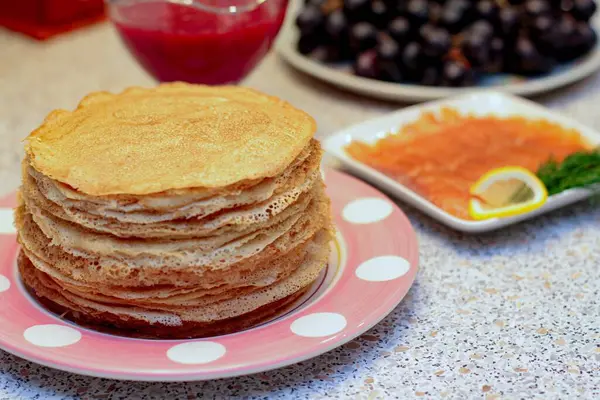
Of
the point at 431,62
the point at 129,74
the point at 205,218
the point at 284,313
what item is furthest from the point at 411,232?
the point at 129,74

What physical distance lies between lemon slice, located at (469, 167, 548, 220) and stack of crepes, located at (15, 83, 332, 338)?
37 cm

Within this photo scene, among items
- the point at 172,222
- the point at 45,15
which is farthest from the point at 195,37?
the point at 45,15

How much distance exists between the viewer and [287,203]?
0.99 metres

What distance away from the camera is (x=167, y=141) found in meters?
1.05

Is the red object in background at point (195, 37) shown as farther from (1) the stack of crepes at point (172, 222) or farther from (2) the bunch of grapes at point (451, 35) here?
(1) the stack of crepes at point (172, 222)

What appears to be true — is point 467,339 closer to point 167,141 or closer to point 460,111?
point 167,141

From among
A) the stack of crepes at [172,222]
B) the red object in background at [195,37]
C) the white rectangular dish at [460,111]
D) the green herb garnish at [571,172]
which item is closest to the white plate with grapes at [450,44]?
the white rectangular dish at [460,111]

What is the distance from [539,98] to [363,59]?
0.44m

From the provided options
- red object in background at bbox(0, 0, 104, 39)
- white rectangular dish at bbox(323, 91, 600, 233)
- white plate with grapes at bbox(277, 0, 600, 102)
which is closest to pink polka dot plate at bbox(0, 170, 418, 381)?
white rectangular dish at bbox(323, 91, 600, 233)

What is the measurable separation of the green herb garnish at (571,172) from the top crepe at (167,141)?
49 cm

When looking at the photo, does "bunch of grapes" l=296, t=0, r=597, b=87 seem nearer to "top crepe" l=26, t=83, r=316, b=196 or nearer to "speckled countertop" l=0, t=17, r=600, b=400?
"speckled countertop" l=0, t=17, r=600, b=400

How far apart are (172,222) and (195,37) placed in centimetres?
74

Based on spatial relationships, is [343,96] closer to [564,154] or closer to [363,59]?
[363,59]

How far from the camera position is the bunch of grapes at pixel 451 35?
184 cm
